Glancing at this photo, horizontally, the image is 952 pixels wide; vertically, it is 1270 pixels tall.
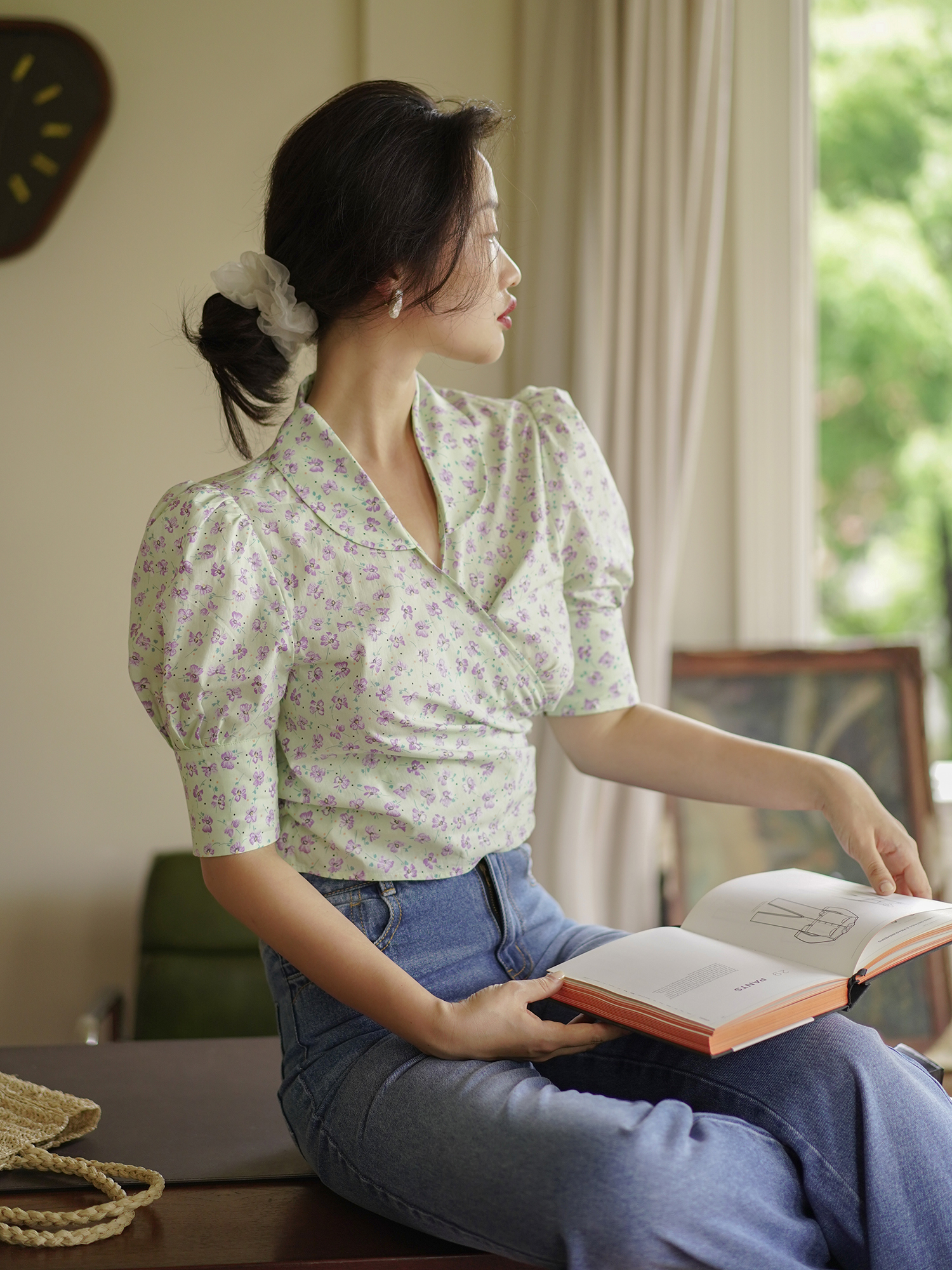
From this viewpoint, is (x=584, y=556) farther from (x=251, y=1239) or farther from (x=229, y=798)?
(x=251, y=1239)

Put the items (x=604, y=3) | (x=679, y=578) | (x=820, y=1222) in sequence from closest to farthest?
1. (x=820, y=1222)
2. (x=604, y=3)
3. (x=679, y=578)

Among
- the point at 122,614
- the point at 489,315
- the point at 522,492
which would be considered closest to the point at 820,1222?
the point at 522,492

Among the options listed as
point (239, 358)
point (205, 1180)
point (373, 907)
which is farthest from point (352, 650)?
point (205, 1180)

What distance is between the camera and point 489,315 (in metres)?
1.22

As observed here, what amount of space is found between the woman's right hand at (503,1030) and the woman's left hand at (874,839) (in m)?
0.33

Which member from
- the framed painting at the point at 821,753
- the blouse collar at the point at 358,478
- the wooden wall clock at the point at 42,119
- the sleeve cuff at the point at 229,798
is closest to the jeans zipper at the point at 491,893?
the sleeve cuff at the point at 229,798

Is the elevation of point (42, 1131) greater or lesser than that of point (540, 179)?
lesser

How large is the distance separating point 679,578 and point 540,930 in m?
1.25

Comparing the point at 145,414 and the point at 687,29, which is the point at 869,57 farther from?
the point at 145,414

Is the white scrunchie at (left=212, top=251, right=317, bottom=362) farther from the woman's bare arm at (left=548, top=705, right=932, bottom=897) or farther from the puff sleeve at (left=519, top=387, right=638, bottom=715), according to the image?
the woman's bare arm at (left=548, top=705, right=932, bottom=897)

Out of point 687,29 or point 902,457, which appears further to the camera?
point 902,457

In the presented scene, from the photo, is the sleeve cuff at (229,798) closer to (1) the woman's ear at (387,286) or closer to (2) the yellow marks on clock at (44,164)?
(1) the woman's ear at (387,286)

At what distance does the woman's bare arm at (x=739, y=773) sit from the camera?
3.77 feet

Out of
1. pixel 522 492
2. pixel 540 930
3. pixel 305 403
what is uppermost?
pixel 305 403
